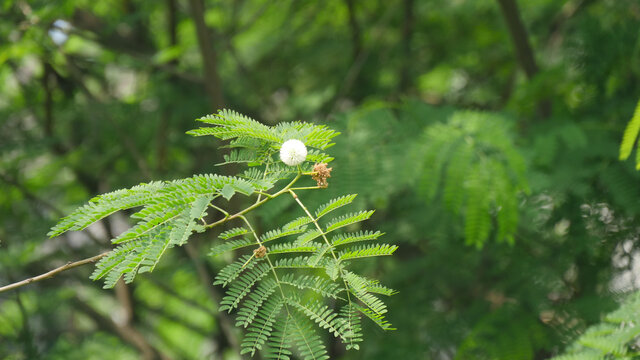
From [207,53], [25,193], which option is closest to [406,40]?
[207,53]

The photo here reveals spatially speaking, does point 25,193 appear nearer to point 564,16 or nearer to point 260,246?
point 260,246

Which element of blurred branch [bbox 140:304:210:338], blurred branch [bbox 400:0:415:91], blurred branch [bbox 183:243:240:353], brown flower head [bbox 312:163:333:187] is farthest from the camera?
blurred branch [bbox 140:304:210:338]

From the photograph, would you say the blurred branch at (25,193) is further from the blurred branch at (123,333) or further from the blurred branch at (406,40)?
the blurred branch at (406,40)

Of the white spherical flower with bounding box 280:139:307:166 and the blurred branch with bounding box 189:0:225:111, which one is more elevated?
the blurred branch with bounding box 189:0:225:111

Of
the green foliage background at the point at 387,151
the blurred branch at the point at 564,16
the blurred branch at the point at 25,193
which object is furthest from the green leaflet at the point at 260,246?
the blurred branch at the point at 564,16

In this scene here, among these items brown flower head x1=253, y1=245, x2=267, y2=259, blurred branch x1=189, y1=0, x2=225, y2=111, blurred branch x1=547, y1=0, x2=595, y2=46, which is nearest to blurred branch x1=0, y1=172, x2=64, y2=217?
blurred branch x1=189, y1=0, x2=225, y2=111

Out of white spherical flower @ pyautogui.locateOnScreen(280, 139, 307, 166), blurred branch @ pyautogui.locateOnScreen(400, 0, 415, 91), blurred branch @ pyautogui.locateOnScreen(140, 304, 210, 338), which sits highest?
blurred branch @ pyautogui.locateOnScreen(400, 0, 415, 91)

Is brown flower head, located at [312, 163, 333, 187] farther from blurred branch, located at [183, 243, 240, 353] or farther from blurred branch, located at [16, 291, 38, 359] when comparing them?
blurred branch, located at [183, 243, 240, 353]
